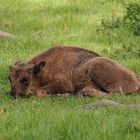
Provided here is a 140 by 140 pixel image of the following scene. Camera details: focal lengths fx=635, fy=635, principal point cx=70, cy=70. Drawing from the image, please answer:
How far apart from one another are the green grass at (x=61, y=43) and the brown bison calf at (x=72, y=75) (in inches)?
19.1

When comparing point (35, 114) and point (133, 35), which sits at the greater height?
point (35, 114)

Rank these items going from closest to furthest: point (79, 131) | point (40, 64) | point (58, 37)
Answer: point (79, 131)
point (40, 64)
point (58, 37)

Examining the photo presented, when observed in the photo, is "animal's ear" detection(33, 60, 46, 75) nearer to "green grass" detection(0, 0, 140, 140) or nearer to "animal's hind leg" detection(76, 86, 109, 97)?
"green grass" detection(0, 0, 140, 140)

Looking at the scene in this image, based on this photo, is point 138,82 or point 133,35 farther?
point 133,35

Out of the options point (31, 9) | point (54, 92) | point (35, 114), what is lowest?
point (31, 9)

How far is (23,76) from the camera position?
34.8 feet

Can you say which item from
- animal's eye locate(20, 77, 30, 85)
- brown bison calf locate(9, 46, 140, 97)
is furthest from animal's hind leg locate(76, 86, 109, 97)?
animal's eye locate(20, 77, 30, 85)

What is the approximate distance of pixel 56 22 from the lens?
1897cm

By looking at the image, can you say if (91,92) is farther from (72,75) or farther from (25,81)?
(25,81)

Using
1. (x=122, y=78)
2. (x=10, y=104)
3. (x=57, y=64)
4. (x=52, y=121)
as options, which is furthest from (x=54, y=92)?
(x=52, y=121)

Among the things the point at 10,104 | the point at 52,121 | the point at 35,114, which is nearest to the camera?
the point at 52,121

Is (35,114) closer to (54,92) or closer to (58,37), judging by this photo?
(54,92)

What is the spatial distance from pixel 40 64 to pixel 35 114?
3.19 m

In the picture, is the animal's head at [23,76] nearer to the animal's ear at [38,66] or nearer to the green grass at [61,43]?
the animal's ear at [38,66]
